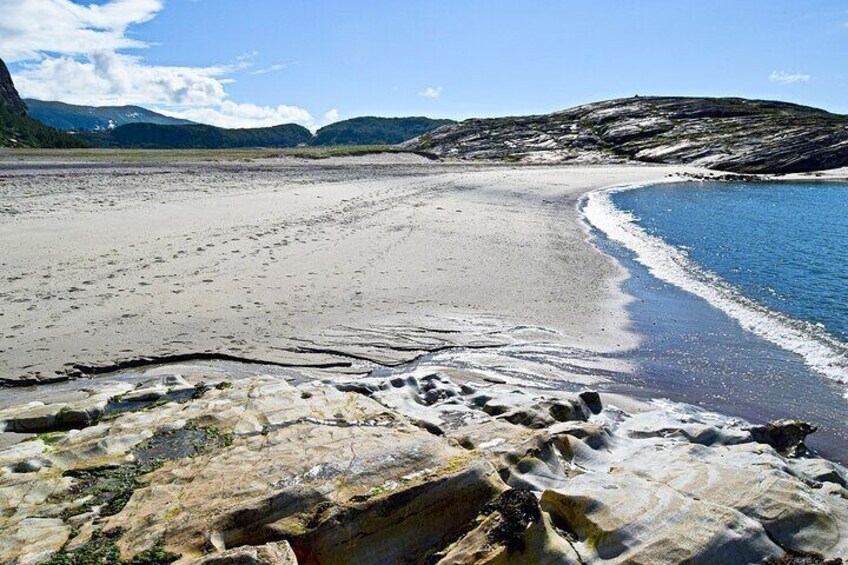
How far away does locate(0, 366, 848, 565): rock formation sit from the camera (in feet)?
14.1

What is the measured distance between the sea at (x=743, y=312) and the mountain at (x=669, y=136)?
49.3m

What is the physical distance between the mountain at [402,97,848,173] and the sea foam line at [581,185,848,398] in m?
55.0

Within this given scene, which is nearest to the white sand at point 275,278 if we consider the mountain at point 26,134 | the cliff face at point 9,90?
the mountain at point 26,134

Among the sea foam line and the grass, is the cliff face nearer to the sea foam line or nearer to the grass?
the grass

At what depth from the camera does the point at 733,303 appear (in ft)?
47.0

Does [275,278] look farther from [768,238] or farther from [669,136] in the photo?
[669,136]

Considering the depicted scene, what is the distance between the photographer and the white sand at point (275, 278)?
1024cm

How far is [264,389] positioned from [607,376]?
5540mm

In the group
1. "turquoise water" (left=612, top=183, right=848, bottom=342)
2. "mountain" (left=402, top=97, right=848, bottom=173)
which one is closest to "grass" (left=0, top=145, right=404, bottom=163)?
"mountain" (left=402, top=97, right=848, bottom=173)

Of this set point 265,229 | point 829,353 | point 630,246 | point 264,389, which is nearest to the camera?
point 264,389

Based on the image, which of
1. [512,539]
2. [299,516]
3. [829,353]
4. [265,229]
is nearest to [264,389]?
[299,516]

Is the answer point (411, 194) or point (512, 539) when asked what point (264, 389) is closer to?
point (512, 539)

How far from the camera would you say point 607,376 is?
973cm

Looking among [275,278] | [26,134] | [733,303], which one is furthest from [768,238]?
[26,134]
